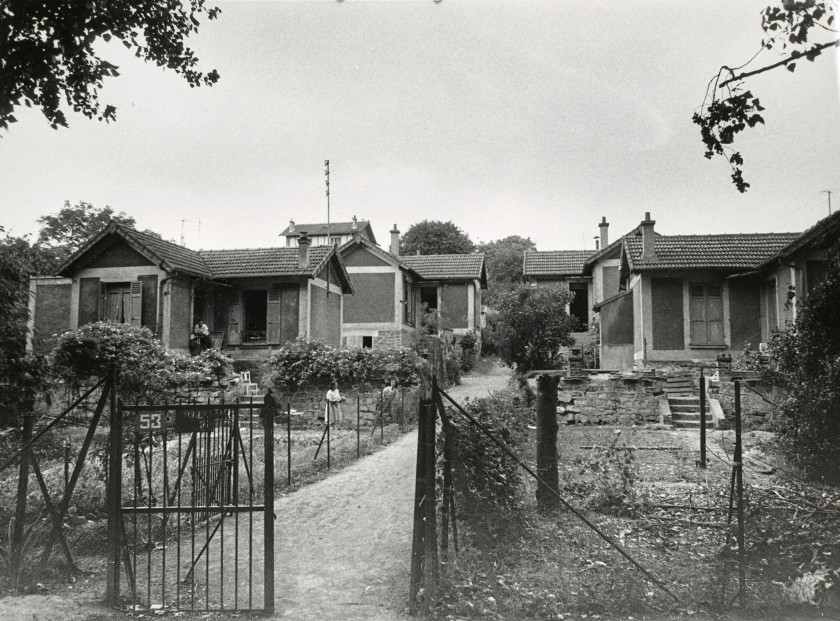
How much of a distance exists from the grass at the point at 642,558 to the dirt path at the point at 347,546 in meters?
0.72

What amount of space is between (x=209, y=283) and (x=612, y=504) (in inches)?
847

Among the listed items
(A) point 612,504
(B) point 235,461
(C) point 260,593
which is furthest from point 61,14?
(A) point 612,504

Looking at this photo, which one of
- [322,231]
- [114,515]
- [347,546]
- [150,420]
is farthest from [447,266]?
[322,231]

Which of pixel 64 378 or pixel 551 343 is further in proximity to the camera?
pixel 551 343

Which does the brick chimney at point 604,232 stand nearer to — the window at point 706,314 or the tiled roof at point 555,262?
the tiled roof at point 555,262

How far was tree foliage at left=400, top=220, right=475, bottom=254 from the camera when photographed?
54969 millimetres

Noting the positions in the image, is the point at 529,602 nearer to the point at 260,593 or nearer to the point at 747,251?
the point at 260,593

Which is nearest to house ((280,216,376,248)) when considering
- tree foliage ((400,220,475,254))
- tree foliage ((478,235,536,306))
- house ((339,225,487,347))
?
tree foliage ((400,220,475,254))

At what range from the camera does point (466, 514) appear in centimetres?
599

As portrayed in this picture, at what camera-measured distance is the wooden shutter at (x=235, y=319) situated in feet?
86.0

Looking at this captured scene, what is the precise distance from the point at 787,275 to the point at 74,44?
18.8m

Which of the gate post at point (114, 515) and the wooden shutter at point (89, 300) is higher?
the wooden shutter at point (89, 300)

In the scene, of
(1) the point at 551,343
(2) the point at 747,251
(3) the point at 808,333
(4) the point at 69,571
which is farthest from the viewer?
(1) the point at 551,343

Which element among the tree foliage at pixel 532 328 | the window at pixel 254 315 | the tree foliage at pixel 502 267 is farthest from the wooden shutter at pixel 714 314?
the tree foliage at pixel 502 267
